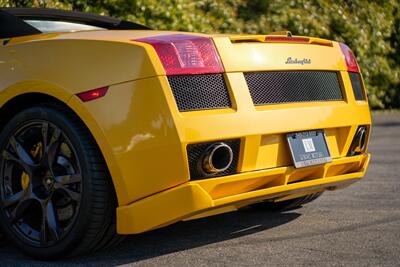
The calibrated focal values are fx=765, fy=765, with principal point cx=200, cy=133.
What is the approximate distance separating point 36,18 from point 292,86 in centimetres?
191

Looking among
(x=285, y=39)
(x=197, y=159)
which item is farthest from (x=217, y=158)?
(x=285, y=39)

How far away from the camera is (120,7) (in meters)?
9.98

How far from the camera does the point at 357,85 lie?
14.9 ft

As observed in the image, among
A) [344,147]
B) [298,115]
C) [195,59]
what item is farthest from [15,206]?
[344,147]

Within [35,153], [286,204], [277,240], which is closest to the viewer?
[35,153]

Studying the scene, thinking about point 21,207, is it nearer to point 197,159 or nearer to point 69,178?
point 69,178

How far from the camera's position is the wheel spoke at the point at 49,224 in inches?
150

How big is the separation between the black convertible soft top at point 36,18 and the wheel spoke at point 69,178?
1.02m

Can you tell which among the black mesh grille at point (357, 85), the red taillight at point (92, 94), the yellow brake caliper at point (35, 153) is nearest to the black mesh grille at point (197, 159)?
the red taillight at point (92, 94)

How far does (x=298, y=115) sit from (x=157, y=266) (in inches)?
41.4

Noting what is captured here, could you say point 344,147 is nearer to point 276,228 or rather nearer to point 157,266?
point 276,228

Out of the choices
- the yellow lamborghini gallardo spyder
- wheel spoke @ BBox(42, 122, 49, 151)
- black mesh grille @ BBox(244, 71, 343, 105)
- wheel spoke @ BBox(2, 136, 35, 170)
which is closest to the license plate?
the yellow lamborghini gallardo spyder

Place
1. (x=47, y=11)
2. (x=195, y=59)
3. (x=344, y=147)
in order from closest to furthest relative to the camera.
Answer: (x=195, y=59) → (x=344, y=147) → (x=47, y=11)

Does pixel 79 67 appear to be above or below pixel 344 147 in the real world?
above
